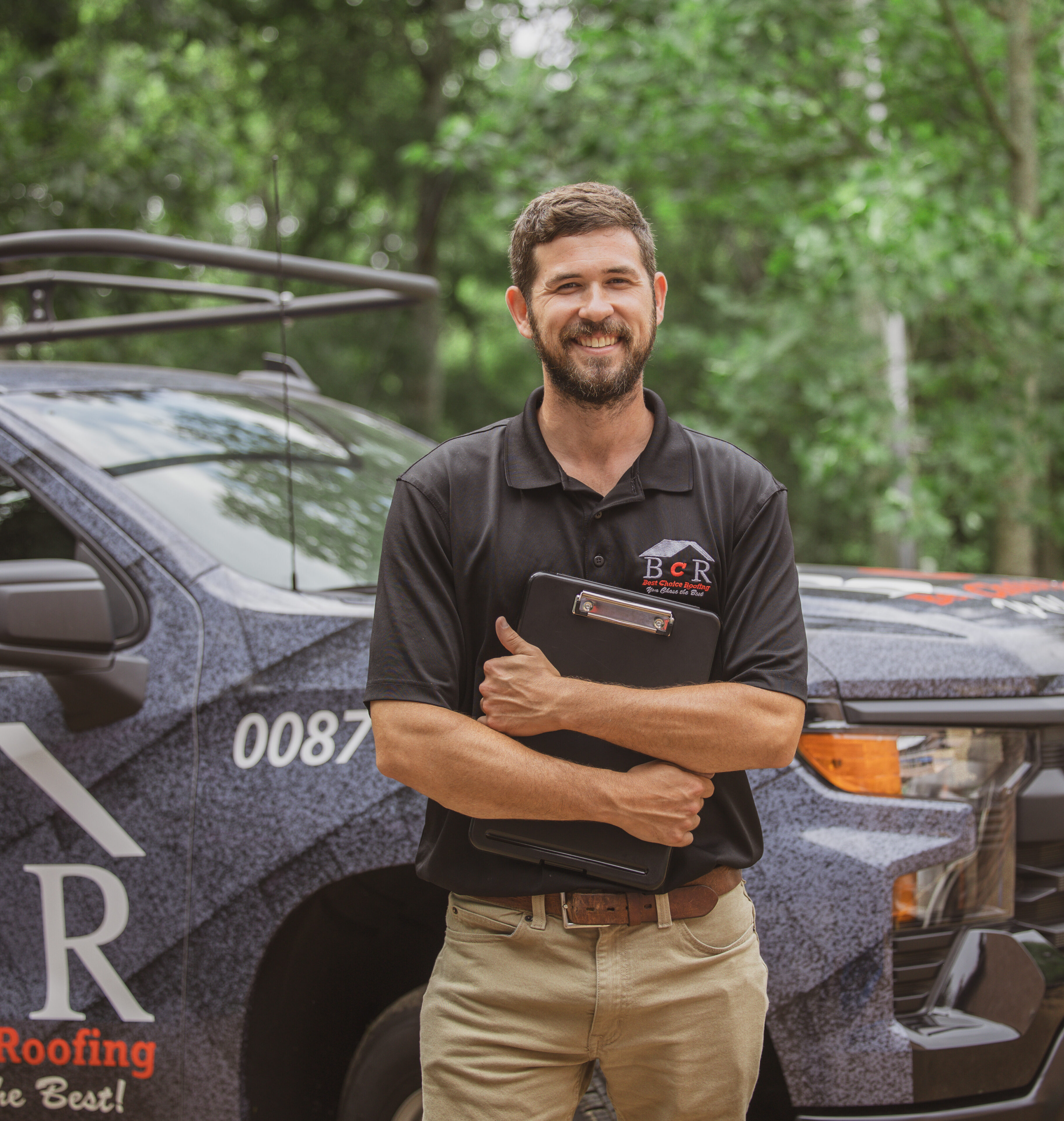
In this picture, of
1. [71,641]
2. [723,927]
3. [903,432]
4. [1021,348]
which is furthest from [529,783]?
[1021,348]

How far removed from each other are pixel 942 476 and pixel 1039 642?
14.9 feet

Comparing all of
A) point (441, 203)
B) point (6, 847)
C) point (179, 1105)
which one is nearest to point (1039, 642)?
point (179, 1105)

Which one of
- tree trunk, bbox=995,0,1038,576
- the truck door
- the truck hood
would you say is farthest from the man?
tree trunk, bbox=995,0,1038,576

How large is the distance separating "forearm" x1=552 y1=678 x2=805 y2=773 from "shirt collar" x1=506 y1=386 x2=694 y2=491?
314 millimetres

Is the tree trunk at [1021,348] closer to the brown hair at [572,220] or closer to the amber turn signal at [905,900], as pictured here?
the amber turn signal at [905,900]

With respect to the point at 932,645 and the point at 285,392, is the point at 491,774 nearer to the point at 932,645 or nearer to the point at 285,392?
the point at 285,392

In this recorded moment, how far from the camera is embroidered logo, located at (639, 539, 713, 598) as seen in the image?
1.69 metres

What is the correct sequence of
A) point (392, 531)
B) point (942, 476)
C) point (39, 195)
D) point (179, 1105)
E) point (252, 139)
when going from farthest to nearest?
point (252, 139)
point (39, 195)
point (942, 476)
point (179, 1105)
point (392, 531)

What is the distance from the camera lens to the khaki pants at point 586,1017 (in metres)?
1.65

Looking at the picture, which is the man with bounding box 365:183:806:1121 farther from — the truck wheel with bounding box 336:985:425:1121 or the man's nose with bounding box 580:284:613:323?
the truck wheel with bounding box 336:985:425:1121

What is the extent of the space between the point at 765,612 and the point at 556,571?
31cm

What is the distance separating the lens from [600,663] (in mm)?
1634

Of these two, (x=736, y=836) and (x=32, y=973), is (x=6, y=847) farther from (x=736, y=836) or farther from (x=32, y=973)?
(x=736, y=836)

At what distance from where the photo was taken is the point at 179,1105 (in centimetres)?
208
